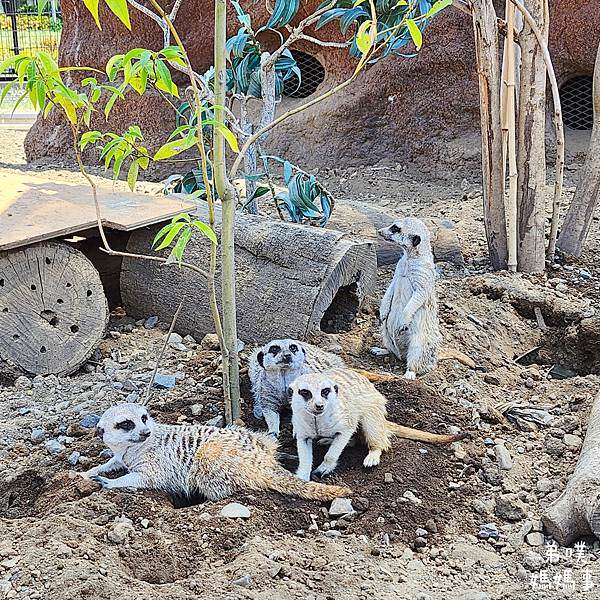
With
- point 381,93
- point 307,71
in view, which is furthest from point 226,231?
point 307,71

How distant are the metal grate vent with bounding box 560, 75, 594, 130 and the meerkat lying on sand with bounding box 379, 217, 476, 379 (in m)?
3.94

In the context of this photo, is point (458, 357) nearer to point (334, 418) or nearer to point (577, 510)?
point (334, 418)

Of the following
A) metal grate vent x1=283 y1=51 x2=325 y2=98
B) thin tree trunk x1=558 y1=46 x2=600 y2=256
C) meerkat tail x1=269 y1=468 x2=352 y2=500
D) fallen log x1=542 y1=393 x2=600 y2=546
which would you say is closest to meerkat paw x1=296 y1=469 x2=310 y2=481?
meerkat tail x1=269 y1=468 x2=352 y2=500

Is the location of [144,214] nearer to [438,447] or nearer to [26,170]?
[438,447]

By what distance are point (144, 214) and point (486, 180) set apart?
2004 millimetres

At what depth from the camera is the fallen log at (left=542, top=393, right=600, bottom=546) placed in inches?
102

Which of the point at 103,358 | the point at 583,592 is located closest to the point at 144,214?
the point at 103,358

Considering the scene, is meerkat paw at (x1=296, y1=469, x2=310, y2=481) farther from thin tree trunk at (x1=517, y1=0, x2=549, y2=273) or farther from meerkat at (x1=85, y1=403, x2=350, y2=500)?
thin tree trunk at (x1=517, y1=0, x2=549, y2=273)

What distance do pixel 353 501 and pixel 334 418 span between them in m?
0.31

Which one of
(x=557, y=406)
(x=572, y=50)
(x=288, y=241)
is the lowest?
(x=557, y=406)

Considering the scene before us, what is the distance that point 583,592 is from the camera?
95.5 inches

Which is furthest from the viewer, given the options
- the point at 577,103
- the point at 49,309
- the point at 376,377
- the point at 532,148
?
the point at 577,103

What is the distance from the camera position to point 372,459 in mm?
3113

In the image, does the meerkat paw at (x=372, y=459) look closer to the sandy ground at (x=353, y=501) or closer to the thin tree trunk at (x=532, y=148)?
the sandy ground at (x=353, y=501)
